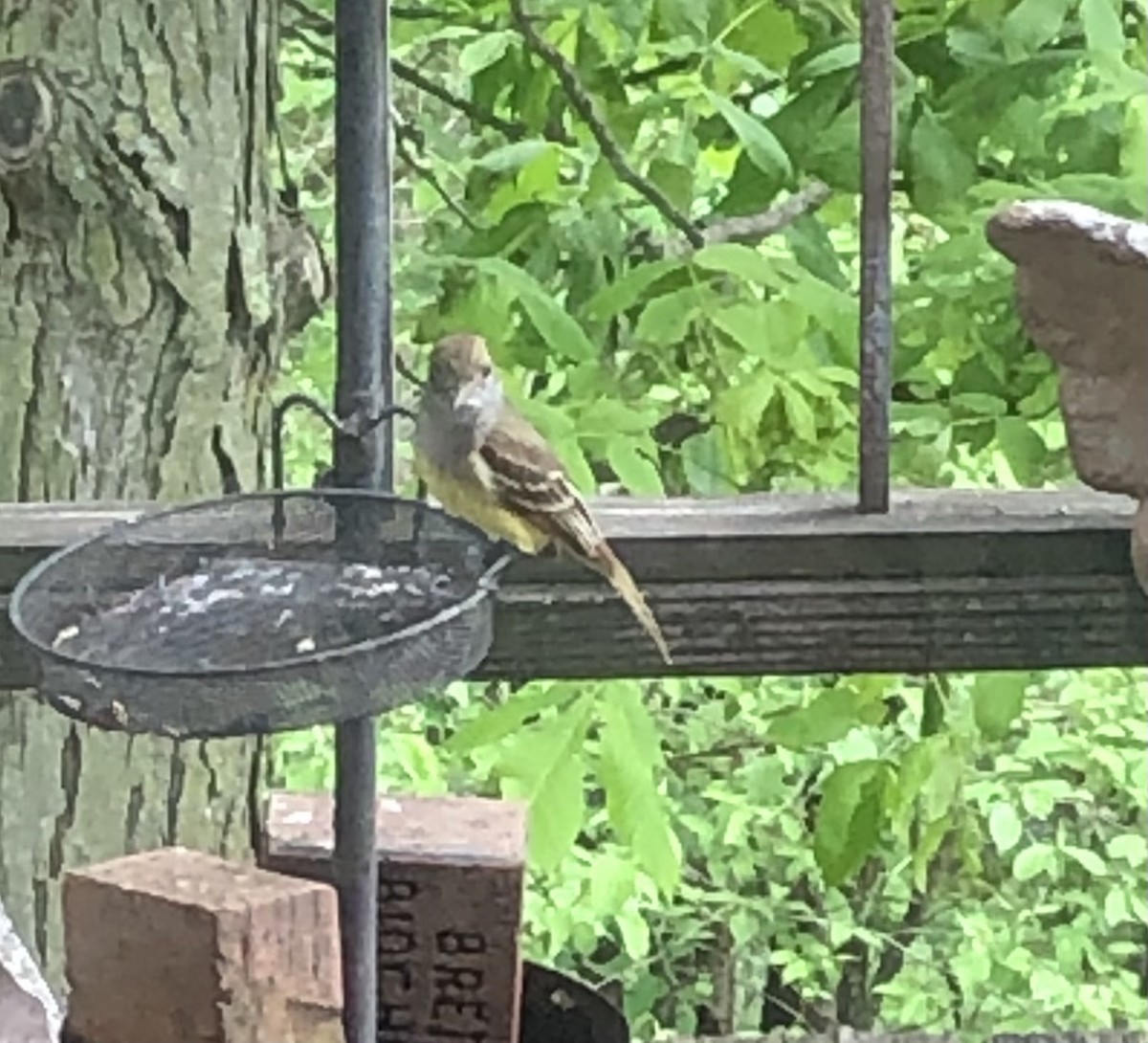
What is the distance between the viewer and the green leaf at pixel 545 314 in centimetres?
167

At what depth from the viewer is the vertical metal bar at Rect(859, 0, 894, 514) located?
3.45 feet

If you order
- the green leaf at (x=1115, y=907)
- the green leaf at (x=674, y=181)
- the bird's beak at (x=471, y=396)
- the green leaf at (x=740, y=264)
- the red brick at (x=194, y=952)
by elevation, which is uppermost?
the green leaf at (x=674, y=181)

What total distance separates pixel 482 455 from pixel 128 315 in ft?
0.97

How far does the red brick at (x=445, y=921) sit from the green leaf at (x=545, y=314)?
70cm

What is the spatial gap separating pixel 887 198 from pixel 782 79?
0.80m

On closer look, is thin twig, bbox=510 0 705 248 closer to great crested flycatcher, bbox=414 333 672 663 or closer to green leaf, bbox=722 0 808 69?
green leaf, bbox=722 0 808 69

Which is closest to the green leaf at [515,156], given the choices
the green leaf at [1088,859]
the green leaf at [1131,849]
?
the green leaf at [1088,859]

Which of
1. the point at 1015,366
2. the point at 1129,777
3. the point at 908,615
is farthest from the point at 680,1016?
the point at 908,615

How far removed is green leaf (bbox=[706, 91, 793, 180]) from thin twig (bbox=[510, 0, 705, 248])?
0.32ft

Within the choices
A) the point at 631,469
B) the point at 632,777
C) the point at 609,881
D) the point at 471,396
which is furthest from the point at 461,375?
the point at 609,881

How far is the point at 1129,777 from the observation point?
2.58 m

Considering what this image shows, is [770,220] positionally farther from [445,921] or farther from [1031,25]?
[445,921]

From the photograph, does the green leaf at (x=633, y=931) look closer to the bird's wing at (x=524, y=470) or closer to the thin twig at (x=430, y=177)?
the thin twig at (x=430, y=177)

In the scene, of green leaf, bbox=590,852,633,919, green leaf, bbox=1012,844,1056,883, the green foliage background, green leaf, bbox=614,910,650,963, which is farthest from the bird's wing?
green leaf, bbox=1012,844,1056,883
